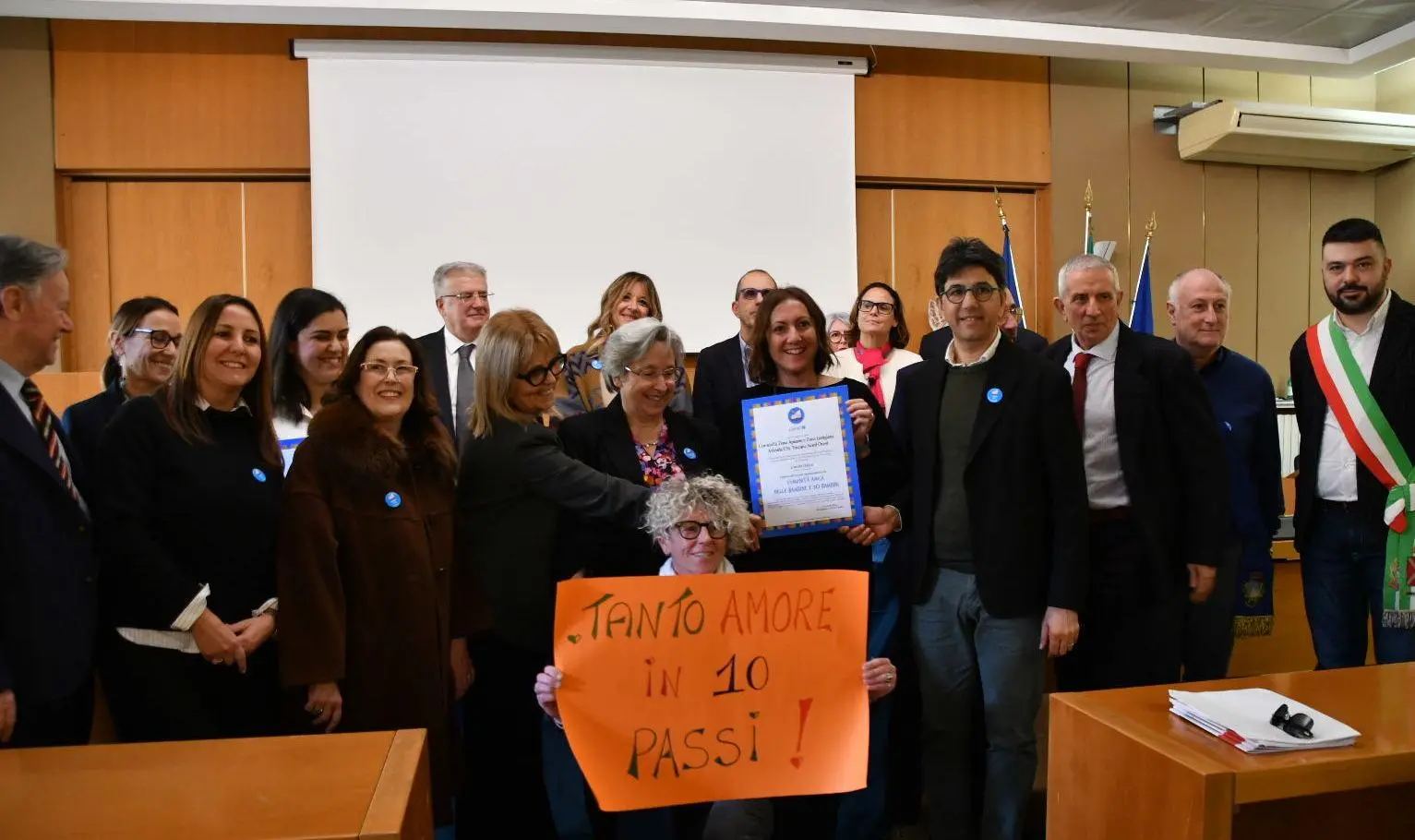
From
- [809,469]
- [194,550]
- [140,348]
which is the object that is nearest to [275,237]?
[140,348]

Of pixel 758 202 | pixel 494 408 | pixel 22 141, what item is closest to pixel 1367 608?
pixel 494 408

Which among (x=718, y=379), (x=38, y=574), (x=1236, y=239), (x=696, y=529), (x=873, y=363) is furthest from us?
(x=1236, y=239)

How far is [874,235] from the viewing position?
5547mm

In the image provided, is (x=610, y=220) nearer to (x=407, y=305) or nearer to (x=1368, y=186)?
(x=407, y=305)

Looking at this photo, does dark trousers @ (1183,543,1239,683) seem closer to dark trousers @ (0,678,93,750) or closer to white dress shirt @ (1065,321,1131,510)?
white dress shirt @ (1065,321,1131,510)

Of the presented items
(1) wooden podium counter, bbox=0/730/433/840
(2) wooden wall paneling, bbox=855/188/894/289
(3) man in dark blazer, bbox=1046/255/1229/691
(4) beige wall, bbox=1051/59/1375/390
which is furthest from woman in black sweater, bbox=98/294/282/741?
(4) beige wall, bbox=1051/59/1375/390

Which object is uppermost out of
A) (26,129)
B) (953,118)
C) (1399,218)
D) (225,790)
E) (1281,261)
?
(953,118)

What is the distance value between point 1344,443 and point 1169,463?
0.83 m

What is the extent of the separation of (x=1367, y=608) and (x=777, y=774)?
2.18 metres

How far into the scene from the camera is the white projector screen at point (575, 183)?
4.81 m

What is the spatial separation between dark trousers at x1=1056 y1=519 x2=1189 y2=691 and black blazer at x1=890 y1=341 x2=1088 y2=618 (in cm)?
24

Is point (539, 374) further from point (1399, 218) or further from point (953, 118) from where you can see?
point (1399, 218)

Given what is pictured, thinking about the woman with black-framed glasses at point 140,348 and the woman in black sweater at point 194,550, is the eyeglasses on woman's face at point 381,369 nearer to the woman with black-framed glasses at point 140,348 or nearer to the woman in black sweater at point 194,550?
the woman in black sweater at point 194,550

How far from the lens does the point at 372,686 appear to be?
1952mm
